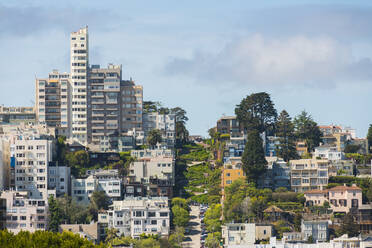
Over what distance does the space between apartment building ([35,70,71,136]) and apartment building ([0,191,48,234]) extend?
3295 cm

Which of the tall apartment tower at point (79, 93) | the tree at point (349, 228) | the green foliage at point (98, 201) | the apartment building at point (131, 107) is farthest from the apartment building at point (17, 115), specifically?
the tree at point (349, 228)

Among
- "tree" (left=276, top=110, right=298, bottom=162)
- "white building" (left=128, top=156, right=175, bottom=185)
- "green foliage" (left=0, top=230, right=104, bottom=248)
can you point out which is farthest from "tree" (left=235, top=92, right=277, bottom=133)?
"green foliage" (left=0, top=230, right=104, bottom=248)

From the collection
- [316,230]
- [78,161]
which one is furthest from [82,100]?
[316,230]

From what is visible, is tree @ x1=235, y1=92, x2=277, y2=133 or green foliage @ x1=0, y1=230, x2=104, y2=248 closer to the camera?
green foliage @ x1=0, y1=230, x2=104, y2=248

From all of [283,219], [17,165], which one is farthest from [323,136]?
[17,165]

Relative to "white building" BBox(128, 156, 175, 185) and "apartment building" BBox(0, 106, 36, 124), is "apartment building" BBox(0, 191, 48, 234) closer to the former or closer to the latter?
"white building" BBox(128, 156, 175, 185)

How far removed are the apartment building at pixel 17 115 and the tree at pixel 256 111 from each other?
110 ft

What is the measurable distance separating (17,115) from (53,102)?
708cm

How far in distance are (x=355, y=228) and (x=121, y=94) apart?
54.0 m

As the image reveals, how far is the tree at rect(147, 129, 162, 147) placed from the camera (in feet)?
596

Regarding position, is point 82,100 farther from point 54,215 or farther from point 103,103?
point 54,215

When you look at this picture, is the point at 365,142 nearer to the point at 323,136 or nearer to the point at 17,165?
the point at 323,136

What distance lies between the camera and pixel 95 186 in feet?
538

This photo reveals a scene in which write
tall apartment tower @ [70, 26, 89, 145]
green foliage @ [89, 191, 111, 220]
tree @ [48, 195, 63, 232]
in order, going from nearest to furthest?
tree @ [48, 195, 63, 232] < green foliage @ [89, 191, 111, 220] < tall apartment tower @ [70, 26, 89, 145]
